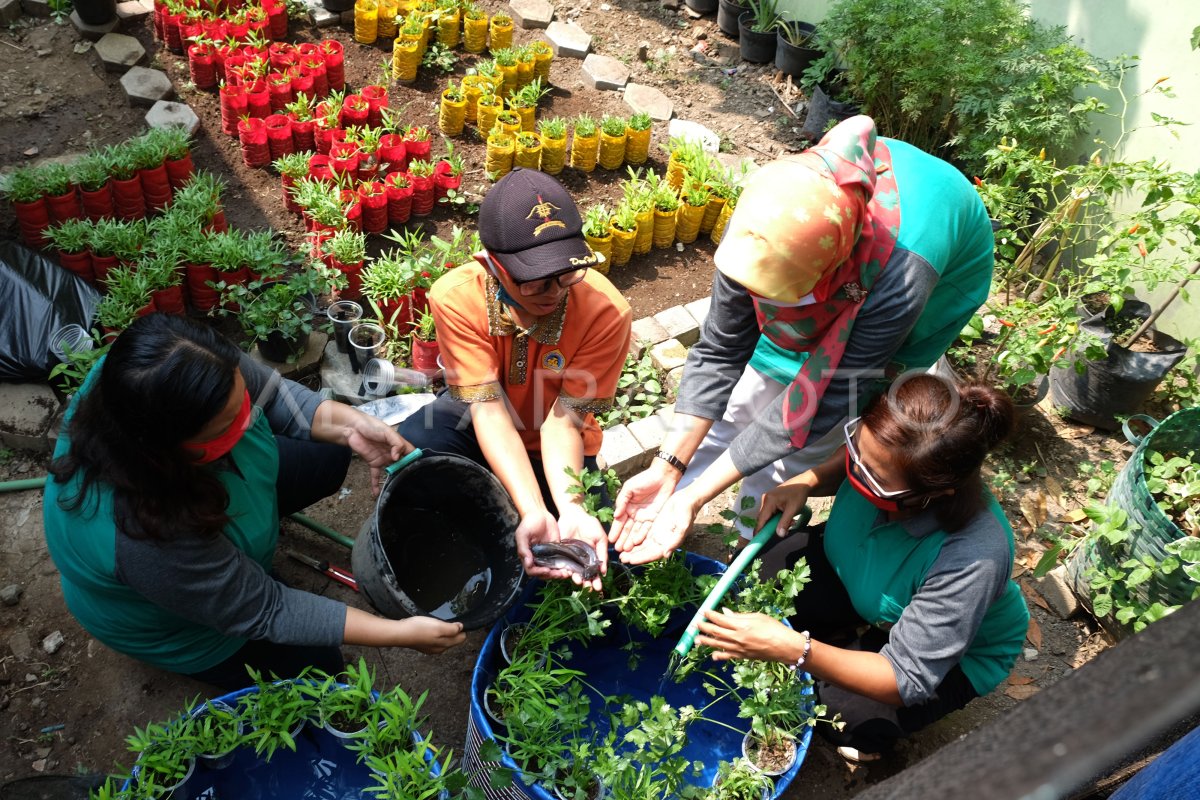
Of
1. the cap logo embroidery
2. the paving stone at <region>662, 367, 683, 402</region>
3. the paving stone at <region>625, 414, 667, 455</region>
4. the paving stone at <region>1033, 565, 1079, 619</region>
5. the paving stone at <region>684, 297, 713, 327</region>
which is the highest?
the cap logo embroidery

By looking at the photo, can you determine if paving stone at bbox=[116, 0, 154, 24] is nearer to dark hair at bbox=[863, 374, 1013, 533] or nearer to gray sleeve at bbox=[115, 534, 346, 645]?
gray sleeve at bbox=[115, 534, 346, 645]

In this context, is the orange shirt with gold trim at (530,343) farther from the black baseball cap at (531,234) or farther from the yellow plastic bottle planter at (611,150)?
the yellow plastic bottle planter at (611,150)

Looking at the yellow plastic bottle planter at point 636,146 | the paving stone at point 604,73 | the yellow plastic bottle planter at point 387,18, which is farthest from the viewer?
the paving stone at point 604,73

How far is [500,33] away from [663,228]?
201 cm

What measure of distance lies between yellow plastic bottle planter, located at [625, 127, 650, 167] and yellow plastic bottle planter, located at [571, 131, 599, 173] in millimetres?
210

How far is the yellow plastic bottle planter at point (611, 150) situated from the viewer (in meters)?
4.90

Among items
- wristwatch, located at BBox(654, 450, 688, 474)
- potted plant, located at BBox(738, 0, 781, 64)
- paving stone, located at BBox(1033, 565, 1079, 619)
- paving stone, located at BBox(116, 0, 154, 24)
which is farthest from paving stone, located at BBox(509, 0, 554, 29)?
paving stone, located at BBox(1033, 565, 1079, 619)

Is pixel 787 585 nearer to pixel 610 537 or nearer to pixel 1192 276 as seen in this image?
pixel 610 537

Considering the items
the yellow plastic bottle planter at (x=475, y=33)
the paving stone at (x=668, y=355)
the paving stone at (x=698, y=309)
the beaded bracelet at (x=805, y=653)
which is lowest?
the paving stone at (x=668, y=355)

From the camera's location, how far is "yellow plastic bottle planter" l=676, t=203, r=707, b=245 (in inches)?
179

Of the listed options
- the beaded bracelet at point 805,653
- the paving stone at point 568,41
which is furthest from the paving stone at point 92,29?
the beaded bracelet at point 805,653

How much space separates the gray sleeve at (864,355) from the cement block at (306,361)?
190cm

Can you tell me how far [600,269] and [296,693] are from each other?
8.90 feet

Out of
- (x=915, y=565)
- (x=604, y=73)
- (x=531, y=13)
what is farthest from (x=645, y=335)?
(x=531, y=13)
